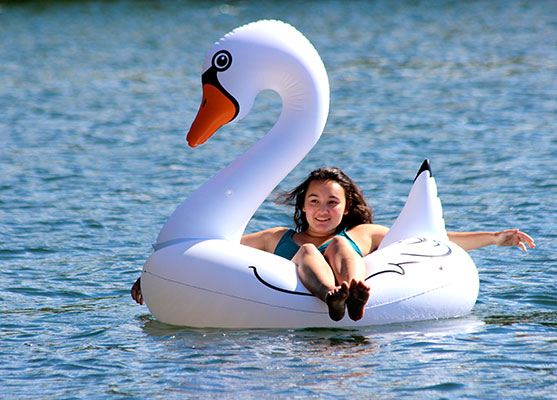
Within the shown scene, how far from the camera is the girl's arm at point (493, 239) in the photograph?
5.46 metres

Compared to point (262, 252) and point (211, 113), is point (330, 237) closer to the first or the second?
point (262, 252)

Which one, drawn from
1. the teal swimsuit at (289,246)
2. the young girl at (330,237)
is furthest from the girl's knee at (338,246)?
the teal swimsuit at (289,246)

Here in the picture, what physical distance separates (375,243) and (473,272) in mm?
649

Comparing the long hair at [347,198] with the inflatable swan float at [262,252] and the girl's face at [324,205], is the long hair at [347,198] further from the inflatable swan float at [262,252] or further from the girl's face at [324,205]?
the inflatable swan float at [262,252]

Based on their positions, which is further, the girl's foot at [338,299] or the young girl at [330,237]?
the young girl at [330,237]

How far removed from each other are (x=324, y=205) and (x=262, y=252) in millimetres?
591

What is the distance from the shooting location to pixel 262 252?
5.09 meters

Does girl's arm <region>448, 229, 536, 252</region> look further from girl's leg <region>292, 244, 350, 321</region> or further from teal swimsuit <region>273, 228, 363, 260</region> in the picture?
girl's leg <region>292, 244, 350, 321</region>

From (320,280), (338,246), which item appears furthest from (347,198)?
(320,280)


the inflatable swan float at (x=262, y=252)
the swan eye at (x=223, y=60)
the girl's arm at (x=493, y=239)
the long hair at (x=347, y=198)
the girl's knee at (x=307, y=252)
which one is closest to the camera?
the inflatable swan float at (x=262, y=252)

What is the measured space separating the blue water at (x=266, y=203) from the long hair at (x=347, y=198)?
86 centimetres

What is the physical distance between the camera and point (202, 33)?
72.6 ft

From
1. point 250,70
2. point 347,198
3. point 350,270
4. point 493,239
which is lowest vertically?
point 350,270

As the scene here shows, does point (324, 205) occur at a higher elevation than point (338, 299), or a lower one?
higher
